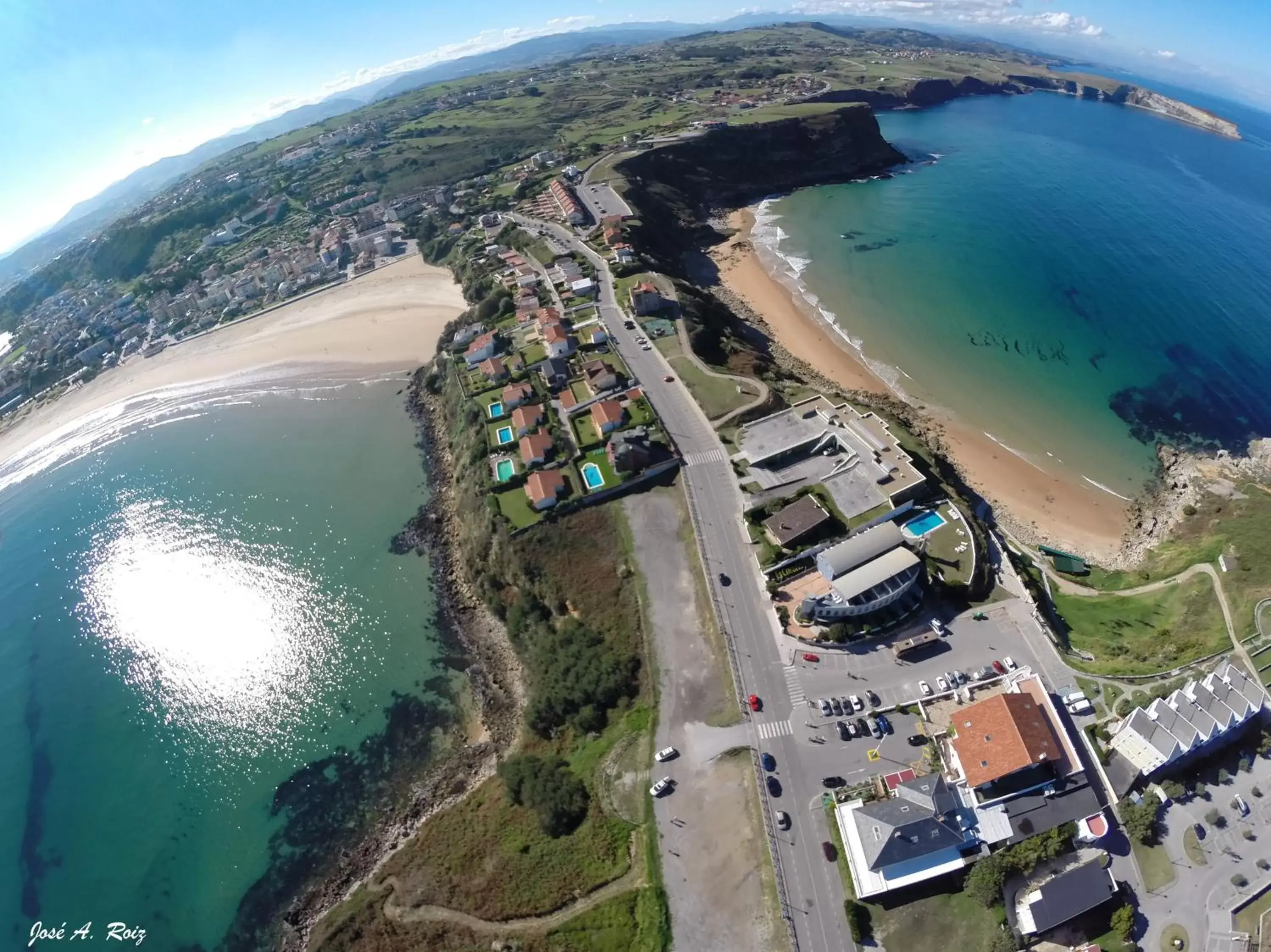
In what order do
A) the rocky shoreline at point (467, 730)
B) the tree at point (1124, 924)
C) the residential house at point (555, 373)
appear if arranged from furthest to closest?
the residential house at point (555, 373) < the rocky shoreline at point (467, 730) < the tree at point (1124, 924)

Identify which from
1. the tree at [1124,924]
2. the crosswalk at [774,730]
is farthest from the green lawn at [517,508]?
the tree at [1124,924]

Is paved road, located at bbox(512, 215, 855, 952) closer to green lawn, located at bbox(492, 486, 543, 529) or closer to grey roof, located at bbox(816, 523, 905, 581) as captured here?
grey roof, located at bbox(816, 523, 905, 581)

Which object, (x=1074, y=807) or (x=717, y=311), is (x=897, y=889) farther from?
(x=717, y=311)

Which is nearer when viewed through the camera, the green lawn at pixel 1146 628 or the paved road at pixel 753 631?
the paved road at pixel 753 631

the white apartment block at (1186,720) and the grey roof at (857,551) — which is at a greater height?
the grey roof at (857,551)

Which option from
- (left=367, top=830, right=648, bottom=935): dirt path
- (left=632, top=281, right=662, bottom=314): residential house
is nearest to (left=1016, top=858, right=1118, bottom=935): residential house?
(left=367, top=830, right=648, bottom=935): dirt path

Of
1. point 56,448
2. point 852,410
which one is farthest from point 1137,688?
point 56,448

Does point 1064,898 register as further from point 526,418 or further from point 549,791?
point 526,418

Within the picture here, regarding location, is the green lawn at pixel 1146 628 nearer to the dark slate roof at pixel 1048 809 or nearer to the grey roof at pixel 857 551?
the dark slate roof at pixel 1048 809
